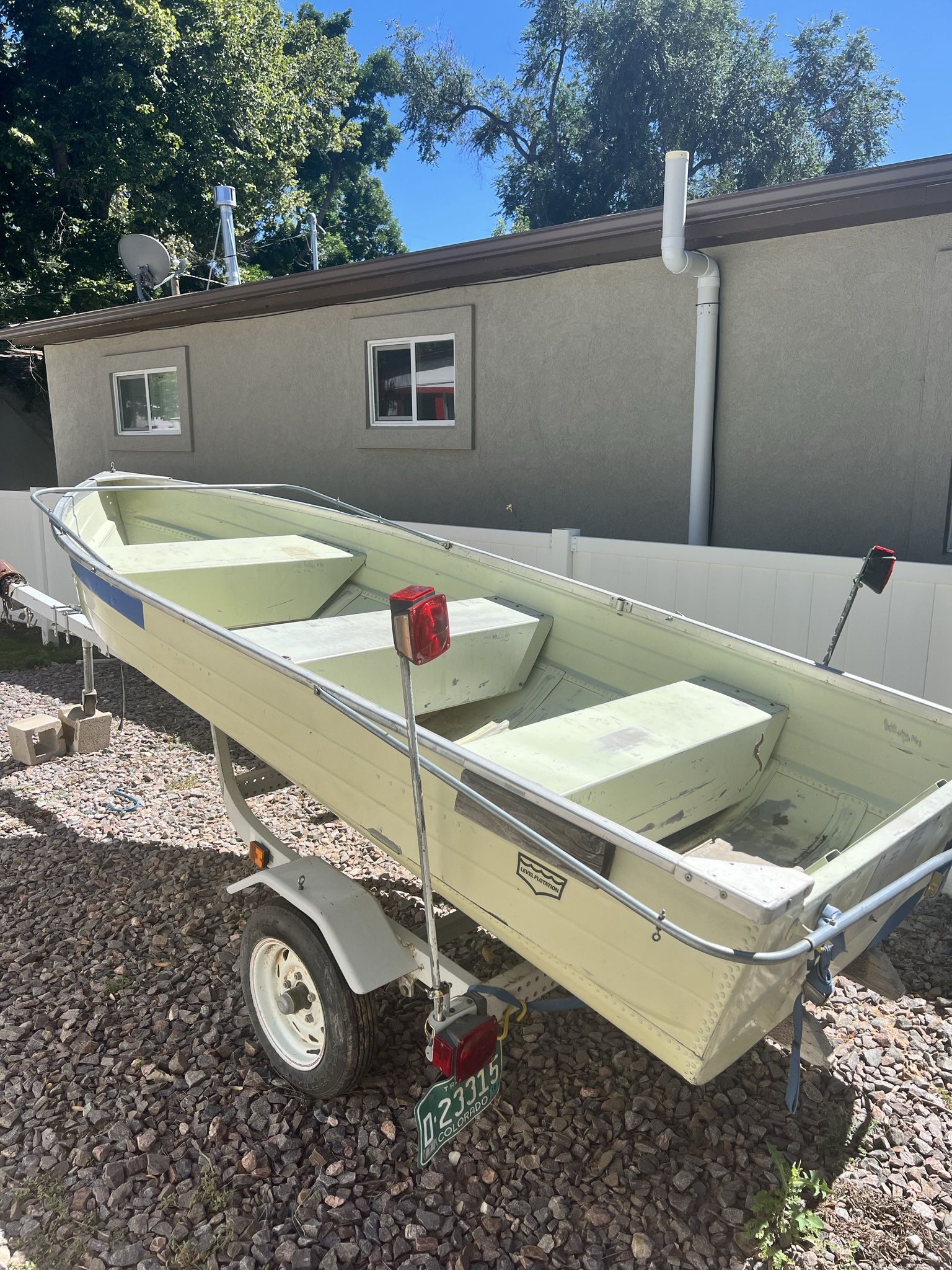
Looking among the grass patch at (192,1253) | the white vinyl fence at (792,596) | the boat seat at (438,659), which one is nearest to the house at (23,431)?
the white vinyl fence at (792,596)

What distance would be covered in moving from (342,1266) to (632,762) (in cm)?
165

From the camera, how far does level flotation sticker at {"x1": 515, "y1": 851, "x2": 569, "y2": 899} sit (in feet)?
7.40

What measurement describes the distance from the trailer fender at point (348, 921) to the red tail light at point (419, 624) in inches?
44.4

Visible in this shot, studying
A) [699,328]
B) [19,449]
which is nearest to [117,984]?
[699,328]

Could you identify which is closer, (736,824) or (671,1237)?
(671,1237)

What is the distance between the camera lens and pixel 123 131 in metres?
18.1

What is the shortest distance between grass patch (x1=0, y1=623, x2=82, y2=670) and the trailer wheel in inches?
257

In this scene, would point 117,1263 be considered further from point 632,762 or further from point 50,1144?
point 632,762

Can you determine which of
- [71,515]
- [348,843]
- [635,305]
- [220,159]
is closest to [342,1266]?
[348,843]

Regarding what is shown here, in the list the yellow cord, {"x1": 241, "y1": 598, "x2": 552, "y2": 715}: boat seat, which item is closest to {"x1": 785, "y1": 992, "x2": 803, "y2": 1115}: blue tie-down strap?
the yellow cord

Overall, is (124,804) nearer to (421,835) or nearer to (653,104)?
(421,835)

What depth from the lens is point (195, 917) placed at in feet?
13.4

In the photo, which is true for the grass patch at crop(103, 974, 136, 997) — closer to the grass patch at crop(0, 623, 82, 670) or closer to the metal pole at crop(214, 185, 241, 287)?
the grass patch at crop(0, 623, 82, 670)

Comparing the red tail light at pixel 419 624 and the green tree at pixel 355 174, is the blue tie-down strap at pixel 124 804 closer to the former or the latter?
the red tail light at pixel 419 624
